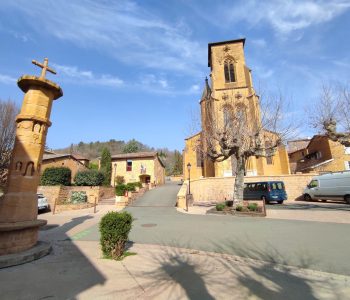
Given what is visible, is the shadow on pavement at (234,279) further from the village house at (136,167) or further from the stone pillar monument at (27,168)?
the village house at (136,167)

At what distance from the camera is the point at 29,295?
11.9ft

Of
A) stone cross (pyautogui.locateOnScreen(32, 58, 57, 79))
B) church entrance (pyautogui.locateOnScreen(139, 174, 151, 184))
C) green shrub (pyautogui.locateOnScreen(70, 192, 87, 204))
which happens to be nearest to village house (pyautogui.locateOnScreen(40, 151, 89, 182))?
green shrub (pyautogui.locateOnScreen(70, 192, 87, 204))

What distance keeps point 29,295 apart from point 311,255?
618 centimetres

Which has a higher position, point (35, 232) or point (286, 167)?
point (286, 167)

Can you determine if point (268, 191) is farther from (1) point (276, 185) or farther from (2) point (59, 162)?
(2) point (59, 162)

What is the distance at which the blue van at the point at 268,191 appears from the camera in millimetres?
18906

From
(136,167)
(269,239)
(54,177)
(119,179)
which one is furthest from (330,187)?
(119,179)

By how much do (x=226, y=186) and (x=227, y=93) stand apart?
1402cm

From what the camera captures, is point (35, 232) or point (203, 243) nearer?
point (35, 232)

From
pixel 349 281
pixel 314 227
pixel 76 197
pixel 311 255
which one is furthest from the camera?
pixel 76 197

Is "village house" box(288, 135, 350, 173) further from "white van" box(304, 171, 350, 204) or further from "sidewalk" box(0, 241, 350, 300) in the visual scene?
"sidewalk" box(0, 241, 350, 300)

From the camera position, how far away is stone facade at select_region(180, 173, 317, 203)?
21500mm

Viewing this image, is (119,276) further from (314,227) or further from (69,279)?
(314,227)

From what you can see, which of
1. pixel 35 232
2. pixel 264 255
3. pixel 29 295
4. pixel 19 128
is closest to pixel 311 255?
pixel 264 255
